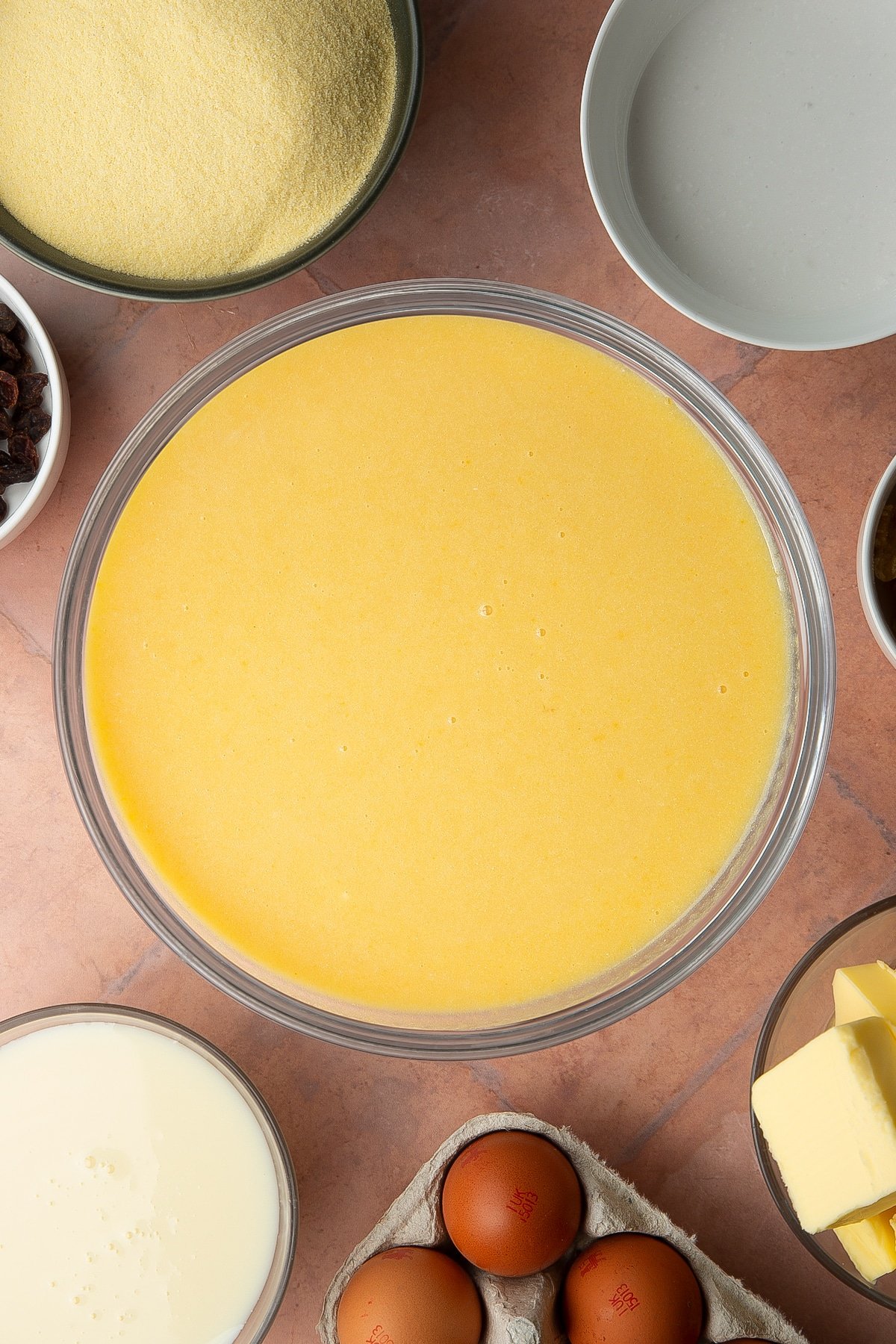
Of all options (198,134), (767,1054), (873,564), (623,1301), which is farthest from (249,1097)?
(198,134)

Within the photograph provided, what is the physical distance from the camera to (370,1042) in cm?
98

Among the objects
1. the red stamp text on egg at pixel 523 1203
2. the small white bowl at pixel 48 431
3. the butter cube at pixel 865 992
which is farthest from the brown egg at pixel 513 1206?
the small white bowl at pixel 48 431

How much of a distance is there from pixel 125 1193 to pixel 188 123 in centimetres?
109

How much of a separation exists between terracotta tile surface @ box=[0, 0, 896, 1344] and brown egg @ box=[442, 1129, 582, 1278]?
0.08 metres

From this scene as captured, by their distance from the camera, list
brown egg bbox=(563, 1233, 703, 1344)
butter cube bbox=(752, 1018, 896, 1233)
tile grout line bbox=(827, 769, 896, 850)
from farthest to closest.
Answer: tile grout line bbox=(827, 769, 896, 850) → brown egg bbox=(563, 1233, 703, 1344) → butter cube bbox=(752, 1018, 896, 1233)

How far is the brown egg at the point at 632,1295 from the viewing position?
0.96 m

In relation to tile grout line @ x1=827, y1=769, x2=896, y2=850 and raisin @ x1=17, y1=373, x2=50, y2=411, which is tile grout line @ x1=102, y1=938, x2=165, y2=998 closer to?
raisin @ x1=17, y1=373, x2=50, y2=411

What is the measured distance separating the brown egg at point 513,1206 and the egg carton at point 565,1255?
0.02 meters

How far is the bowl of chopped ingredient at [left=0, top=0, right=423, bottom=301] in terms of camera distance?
0.90 m

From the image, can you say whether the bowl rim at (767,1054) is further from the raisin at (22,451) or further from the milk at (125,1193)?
the raisin at (22,451)

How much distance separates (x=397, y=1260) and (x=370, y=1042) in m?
0.24

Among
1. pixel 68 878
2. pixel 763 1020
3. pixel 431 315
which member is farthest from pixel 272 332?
pixel 763 1020

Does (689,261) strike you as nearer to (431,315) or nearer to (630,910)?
(431,315)

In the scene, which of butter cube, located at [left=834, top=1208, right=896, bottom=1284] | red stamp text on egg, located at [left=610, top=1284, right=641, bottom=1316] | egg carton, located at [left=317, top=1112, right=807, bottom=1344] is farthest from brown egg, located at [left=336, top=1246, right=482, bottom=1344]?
butter cube, located at [left=834, top=1208, right=896, bottom=1284]
